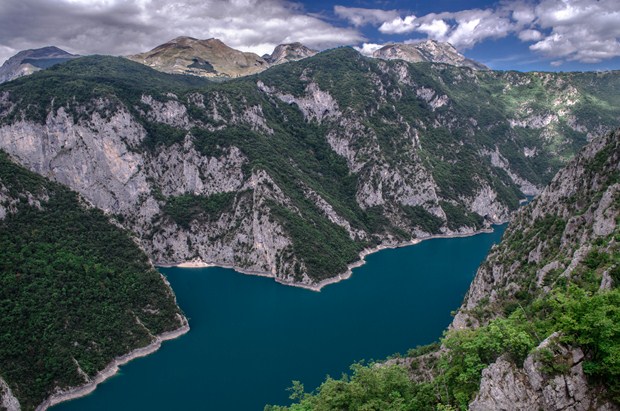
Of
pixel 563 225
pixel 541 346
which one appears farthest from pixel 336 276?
pixel 541 346

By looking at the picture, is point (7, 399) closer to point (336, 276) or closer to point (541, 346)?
point (541, 346)

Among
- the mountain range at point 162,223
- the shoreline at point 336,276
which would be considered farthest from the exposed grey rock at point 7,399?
the shoreline at point 336,276

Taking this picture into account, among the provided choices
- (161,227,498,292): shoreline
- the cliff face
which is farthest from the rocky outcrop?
(161,227,498,292): shoreline

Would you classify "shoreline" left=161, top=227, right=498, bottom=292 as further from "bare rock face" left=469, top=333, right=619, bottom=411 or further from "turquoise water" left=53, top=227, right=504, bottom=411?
"bare rock face" left=469, top=333, right=619, bottom=411

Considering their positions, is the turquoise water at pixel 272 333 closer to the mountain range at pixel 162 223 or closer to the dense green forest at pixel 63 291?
the dense green forest at pixel 63 291

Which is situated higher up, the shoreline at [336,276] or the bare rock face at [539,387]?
the bare rock face at [539,387]

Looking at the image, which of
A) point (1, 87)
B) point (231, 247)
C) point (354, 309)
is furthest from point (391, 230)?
point (1, 87)
